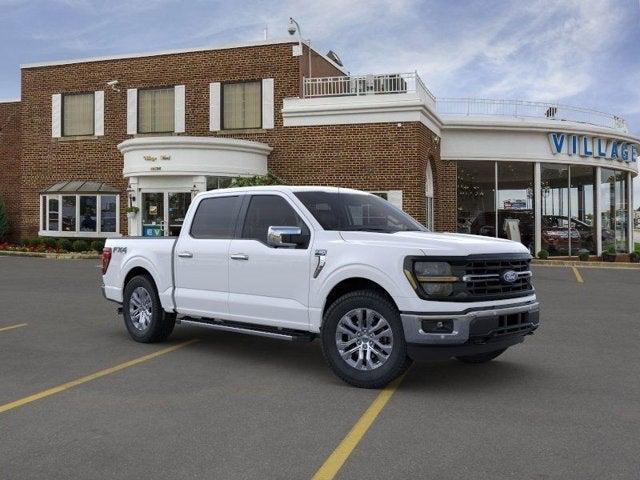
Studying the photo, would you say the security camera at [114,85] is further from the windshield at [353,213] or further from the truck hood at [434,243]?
the truck hood at [434,243]

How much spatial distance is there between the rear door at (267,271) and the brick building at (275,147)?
15.9 meters

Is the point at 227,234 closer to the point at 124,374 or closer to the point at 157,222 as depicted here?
the point at 124,374

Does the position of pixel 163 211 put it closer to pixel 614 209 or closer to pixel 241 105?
pixel 241 105

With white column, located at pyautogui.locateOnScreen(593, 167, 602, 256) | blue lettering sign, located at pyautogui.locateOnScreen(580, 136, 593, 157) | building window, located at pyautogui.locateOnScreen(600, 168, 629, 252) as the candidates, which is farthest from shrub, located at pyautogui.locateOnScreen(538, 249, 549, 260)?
blue lettering sign, located at pyautogui.locateOnScreen(580, 136, 593, 157)

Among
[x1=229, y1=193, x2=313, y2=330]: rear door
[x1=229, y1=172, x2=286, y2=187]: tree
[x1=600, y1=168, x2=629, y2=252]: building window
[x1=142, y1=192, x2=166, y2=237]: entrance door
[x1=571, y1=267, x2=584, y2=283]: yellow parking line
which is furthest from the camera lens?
[x1=600, y1=168, x2=629, y2=252]: building window

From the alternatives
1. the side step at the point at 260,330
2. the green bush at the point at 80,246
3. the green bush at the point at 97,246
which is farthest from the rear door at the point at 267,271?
the green bush at the point at 80,246

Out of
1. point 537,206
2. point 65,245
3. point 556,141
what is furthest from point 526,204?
point 65,245

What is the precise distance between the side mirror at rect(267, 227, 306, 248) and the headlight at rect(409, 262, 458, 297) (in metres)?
1.28

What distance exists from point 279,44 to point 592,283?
14.3 m

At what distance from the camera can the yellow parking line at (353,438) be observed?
13.5ft

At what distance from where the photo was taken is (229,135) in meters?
25.5

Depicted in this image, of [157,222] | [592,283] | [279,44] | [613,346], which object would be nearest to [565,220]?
[592,283]

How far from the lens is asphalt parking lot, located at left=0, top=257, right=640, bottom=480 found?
425 cm

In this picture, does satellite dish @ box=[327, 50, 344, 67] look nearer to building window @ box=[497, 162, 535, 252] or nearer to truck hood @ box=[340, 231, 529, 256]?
building window @ box=[497, 162, 535, 252]
